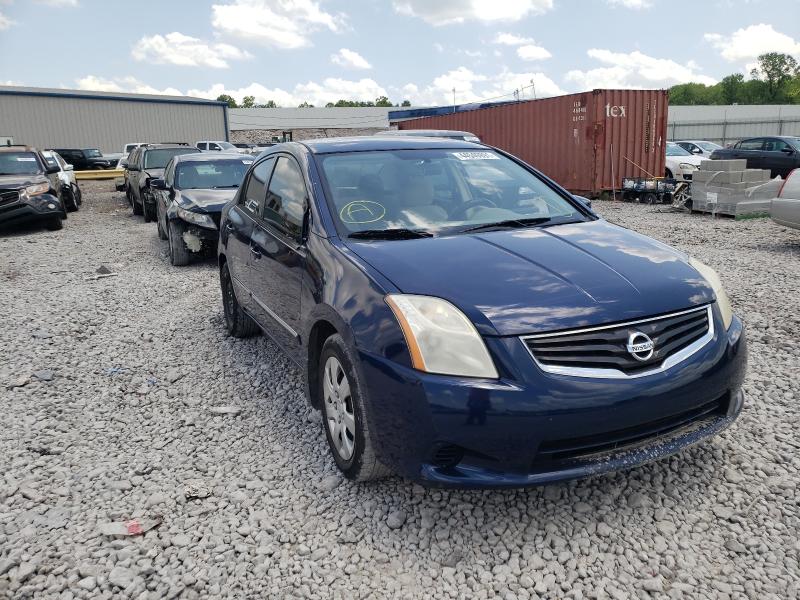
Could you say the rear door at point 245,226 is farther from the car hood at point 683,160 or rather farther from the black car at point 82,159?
the black car at point 82,159

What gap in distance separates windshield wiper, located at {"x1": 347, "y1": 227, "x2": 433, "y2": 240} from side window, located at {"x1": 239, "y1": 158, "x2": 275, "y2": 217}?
1374 mm

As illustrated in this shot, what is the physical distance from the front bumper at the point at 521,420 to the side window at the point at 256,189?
228 cm

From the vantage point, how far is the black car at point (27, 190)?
1280cm

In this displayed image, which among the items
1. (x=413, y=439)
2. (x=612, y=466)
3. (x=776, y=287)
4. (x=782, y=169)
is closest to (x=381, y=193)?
(x=413, y=439)

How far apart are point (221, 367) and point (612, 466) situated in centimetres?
334

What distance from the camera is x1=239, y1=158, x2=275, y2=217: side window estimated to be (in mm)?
4633

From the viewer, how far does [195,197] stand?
941cm

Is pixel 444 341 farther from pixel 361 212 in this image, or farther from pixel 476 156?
pixel 476 156

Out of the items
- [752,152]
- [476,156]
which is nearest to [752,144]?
[752,152]

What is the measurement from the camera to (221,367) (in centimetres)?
508

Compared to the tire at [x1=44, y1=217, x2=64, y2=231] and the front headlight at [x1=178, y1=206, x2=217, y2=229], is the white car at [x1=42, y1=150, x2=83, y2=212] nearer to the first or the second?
the tire at [x1=44, y1=217, x2=64, y2=231]

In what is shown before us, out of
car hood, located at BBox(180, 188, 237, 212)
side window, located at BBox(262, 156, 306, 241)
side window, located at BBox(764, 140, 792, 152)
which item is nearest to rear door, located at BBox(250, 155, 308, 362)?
side window, located at BBox(262, 156, 306, 241)

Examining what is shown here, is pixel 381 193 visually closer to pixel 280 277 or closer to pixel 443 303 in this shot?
pixel 280 277

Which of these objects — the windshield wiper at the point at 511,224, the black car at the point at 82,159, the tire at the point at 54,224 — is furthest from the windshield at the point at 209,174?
the black car at the point at 82,159
